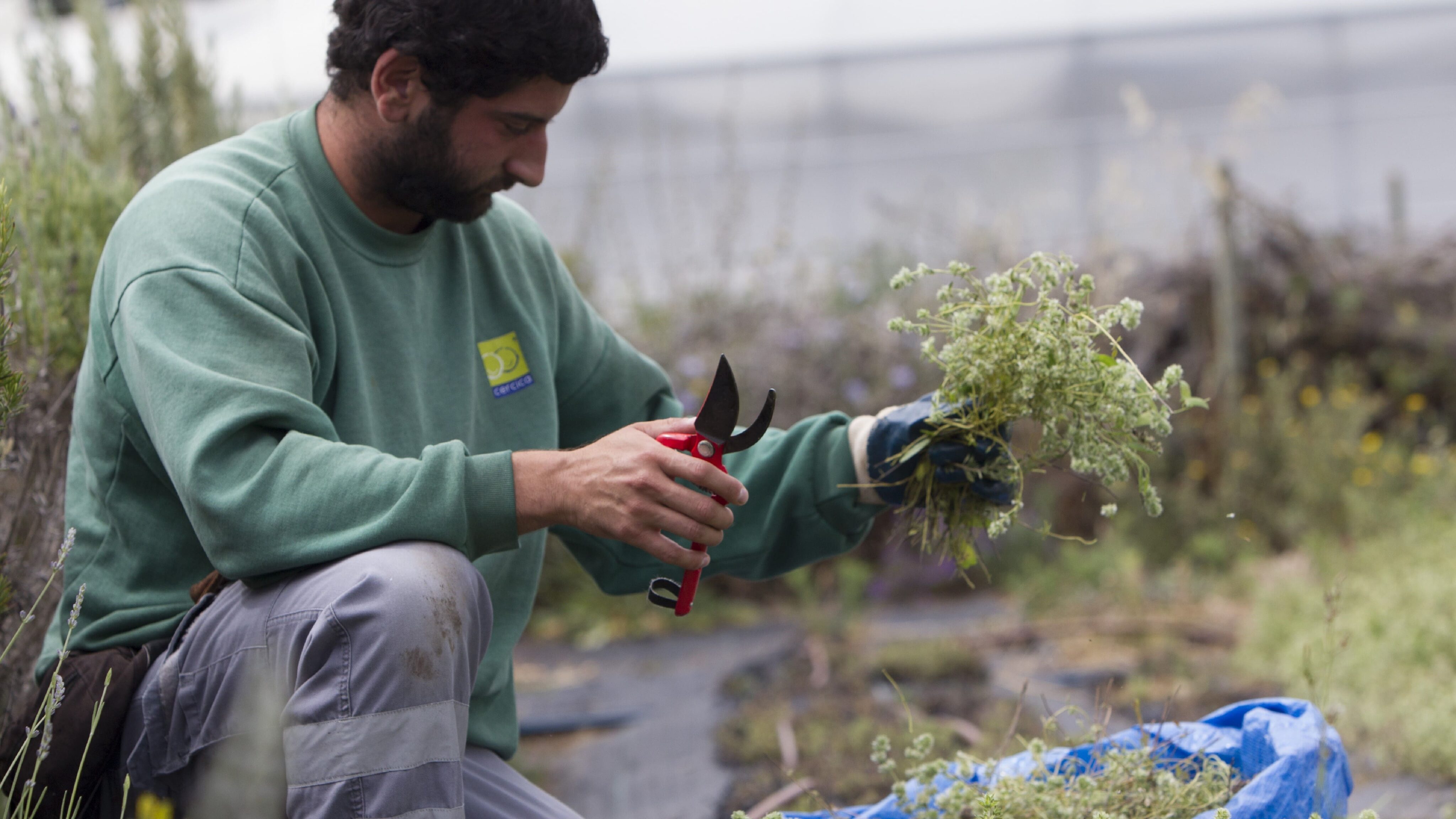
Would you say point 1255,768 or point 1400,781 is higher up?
point 1255,768

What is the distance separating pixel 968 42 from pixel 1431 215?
158 inches

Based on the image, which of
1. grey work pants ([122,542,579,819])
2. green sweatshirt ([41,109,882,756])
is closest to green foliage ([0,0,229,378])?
green sweatshirt ([41,109,882,756])

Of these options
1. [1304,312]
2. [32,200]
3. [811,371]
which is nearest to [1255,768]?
[32,200]

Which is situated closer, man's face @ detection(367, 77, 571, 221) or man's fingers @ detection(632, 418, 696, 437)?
man's fingers @ detection(632, 418, 696, 437)

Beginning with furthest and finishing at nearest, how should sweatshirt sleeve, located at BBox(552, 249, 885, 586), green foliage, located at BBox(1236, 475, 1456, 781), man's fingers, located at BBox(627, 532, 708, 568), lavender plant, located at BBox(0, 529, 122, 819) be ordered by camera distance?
green foliage, located at BBox(1236, 475, 1456, 781), sweatshirt sleeve, located at BBox(552, 249, 885, 586), man's fingers, located at BBox(627, 532, 708, 568), lavender plant, located at BBox(0, 529, 122, 819)

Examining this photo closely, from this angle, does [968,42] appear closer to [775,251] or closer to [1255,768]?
[775,251]

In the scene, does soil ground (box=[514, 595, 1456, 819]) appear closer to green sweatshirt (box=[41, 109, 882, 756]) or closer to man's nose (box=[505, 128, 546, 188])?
green sweatshirt (box=[41, 109, 882, 756])

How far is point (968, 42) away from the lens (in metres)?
9.95

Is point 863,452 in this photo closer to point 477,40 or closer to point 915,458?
point 915,458

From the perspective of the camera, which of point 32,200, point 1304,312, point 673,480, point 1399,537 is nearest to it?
point 673,480

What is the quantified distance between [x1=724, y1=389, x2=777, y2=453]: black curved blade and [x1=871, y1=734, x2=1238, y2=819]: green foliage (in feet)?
1.52

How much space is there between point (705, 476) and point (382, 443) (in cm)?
60

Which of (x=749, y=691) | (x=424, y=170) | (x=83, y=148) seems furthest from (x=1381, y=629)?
A: (x=83, y=148)

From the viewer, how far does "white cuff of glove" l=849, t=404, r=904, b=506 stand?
6.14 ft
